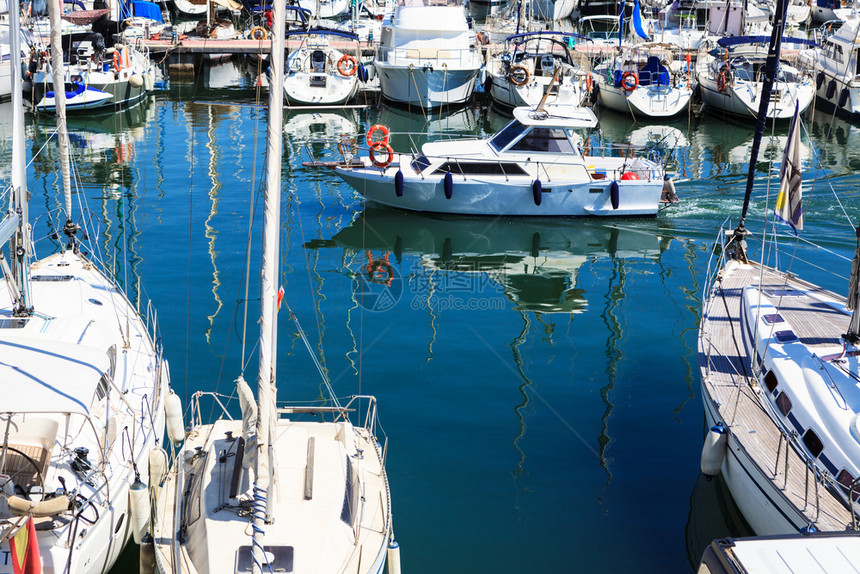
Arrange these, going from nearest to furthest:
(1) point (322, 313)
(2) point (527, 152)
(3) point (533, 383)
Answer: (3) point (533, 383), (1) point (322, 313), (2) point (527, 152)

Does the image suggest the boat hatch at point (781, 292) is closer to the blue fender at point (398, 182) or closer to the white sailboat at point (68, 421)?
the white sailboat at point (68, 421)

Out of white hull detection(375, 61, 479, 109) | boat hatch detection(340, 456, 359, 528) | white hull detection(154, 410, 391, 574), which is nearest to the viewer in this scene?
white hull detection(154, 410, 391, 574)

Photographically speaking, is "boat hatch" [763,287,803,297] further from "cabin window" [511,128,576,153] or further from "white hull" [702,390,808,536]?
"cabin window" [511,128,576,153]

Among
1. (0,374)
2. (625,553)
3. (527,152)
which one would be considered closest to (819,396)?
(625,553)

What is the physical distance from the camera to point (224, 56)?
45562mm

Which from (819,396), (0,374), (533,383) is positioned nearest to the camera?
(0,374)

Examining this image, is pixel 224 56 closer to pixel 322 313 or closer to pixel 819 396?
pixel 322 313

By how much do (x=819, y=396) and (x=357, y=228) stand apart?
44.3ft

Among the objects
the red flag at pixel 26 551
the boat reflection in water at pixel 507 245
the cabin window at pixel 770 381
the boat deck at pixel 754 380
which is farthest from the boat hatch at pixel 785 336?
the red flag at pixel 26 551

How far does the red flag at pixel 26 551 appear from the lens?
318 inches

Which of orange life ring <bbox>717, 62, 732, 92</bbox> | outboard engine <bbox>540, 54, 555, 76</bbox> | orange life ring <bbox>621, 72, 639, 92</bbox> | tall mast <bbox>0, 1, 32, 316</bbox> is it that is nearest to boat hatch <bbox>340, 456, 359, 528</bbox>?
tall mast <bbox>0, 1, 32, 316</bbox>

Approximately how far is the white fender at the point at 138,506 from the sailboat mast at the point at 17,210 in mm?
3917

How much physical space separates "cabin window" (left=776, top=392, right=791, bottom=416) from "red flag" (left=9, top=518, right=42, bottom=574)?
831cm

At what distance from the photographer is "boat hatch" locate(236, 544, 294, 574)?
314 inches
